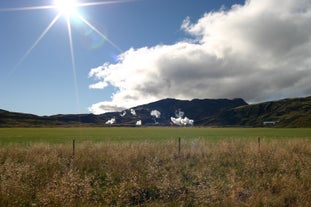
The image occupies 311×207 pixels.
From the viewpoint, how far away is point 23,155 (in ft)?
65.8

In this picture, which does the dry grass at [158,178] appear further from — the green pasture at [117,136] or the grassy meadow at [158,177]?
the green pasture at [117,136]

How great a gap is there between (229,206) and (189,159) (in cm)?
910

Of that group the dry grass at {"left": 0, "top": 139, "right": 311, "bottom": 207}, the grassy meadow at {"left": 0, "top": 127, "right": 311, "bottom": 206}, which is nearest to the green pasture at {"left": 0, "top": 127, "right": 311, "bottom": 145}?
the grassy meadow at {"left": 0, "top": 127, "right": 311, "bottom": 206}

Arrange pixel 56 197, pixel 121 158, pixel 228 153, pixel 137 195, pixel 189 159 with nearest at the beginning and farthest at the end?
pixel 56 197 → pixel 137 195 → pixel 121 158 → pixel 189 159 → pixel 228 153

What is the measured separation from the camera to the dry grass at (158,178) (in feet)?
37.0

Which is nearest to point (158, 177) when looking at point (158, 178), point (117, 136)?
point (158, 178)

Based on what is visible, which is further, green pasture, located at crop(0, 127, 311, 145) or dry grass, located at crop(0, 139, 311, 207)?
green pasture, located at crop(0, 127, 311, 145)

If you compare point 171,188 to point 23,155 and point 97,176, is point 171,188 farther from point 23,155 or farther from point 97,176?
point 23,155

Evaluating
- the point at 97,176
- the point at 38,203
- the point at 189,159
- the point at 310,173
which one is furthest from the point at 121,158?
the point at 310,173

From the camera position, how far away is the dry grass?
1128 centimetres

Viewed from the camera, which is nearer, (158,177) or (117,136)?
(158,177)

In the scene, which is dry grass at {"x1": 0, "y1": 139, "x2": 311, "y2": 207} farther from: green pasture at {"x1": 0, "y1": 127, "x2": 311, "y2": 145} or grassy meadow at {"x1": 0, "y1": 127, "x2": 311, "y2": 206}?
green pasture at {"x1": 0, "y1": 127, "x2": 311, "y2": 145}

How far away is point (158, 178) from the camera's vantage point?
46.7ft

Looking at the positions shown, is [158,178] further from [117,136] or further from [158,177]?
[117,136]
